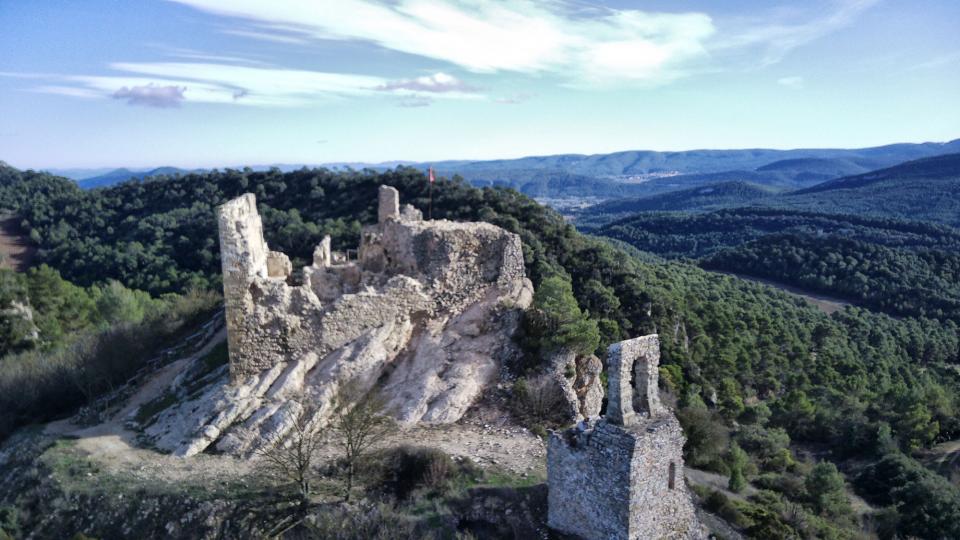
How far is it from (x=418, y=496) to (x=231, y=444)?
21.1ft

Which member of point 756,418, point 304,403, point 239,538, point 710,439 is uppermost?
point 304,403

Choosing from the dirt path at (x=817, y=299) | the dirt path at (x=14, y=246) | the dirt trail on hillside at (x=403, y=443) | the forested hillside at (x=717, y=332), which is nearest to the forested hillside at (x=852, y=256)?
the dirt path at (x=817, y=299)

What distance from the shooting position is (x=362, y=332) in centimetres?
2008

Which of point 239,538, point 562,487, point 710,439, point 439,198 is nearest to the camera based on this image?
point 562,487

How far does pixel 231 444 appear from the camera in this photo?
17.2m

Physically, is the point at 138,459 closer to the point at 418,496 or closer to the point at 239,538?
the point at 239,538

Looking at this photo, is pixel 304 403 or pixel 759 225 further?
pixel 759 225

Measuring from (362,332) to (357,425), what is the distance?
4556 millimetres

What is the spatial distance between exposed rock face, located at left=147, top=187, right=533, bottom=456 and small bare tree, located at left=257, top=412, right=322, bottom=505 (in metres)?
0.29

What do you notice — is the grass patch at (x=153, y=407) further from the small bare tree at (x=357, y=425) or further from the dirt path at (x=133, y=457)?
the small bare tree at (x=357, y=425)

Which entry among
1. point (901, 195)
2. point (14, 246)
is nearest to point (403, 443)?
point (14, 246)

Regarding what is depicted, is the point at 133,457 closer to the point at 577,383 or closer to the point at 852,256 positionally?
the point at 577,383

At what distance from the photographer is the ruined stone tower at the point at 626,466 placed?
12.1m

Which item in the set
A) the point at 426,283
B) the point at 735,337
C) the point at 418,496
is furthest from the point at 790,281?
the point at 418,496
